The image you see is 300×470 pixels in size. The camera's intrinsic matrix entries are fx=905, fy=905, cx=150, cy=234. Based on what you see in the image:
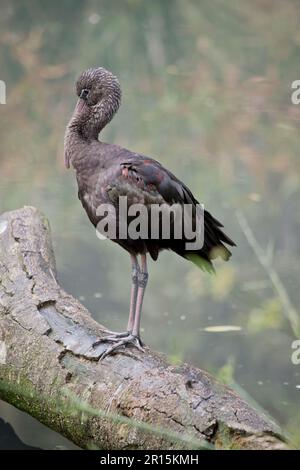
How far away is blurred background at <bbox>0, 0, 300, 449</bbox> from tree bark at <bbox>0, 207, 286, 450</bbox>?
0.21 metres

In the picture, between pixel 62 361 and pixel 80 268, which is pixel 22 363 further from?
pixel 80 268

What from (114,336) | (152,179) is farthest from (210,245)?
(114,336)

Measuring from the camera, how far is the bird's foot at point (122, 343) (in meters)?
3.19

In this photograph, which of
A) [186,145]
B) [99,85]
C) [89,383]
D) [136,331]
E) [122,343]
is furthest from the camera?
[186,145]

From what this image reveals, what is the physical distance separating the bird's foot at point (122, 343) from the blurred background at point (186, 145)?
35 cm

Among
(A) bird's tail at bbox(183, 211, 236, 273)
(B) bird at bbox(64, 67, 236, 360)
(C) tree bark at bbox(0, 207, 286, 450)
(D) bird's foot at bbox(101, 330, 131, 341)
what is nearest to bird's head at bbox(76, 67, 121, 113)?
(B) bird at bbox(64, 67, 236, 360)

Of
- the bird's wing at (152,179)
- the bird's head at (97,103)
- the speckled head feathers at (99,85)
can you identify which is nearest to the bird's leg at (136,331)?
the bird's wing at (152,179)

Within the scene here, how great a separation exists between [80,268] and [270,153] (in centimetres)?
242

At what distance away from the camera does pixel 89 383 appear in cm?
310

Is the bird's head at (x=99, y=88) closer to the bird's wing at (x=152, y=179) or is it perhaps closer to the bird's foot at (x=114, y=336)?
the bird's wing at (x=152, y=179)

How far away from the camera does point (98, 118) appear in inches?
142

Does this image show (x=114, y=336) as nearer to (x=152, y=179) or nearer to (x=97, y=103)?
(x=152, y=179)

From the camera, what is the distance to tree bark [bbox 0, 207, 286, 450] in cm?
270

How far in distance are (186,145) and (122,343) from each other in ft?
14.0
